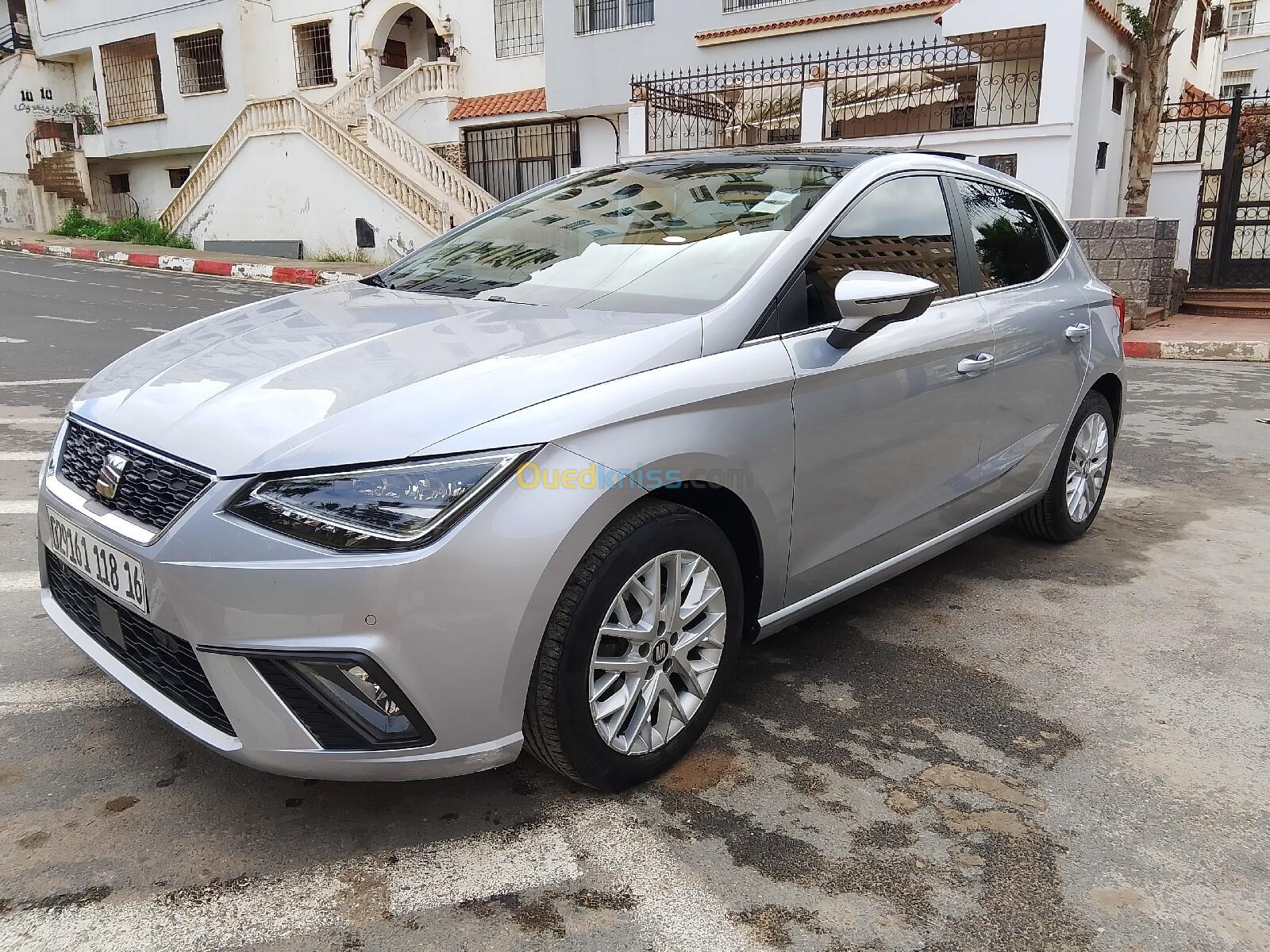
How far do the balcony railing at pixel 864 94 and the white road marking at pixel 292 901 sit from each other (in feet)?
41.4

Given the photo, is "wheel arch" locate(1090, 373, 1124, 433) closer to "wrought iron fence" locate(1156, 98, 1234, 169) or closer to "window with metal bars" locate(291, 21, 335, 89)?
→ "wrought iron fence" locate(1156, 98, 1234, 169)

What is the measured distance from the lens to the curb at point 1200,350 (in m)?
10.4

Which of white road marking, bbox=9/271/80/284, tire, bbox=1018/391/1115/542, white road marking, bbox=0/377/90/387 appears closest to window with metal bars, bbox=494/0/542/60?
white road marking, bbox=9/271/80/284

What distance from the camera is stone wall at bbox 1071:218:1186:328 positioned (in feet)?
38.1

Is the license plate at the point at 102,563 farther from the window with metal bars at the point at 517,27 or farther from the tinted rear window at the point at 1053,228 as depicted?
the window with metal bars at the point at 517,27

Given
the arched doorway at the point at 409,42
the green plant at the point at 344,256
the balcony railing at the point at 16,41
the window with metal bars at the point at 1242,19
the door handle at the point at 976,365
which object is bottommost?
the green plant at the point at 344,256

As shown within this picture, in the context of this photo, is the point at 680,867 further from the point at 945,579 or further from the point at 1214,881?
the point at 945,579

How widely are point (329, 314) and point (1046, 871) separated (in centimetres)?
238

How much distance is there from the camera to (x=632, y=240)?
10.7 ft

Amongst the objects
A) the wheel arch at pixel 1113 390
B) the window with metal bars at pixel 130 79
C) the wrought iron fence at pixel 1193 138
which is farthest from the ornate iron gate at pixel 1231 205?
the window with metal bars at pixel 130 79

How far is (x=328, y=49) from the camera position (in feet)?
74.3

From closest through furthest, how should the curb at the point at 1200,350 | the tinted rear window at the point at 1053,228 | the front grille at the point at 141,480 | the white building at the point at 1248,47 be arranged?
the front grille at the point at 141,480, the tinted rear window at the point at 1053,228, the curb at the point at 1200,350, the white building at the point at 1248,47

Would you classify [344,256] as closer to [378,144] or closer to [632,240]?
[378,144]

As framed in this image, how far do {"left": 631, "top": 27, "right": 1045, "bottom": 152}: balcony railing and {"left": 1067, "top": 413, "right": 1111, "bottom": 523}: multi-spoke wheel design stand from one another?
9.43 metres
